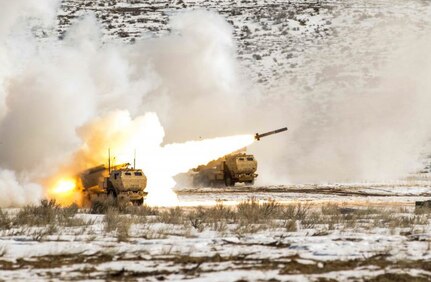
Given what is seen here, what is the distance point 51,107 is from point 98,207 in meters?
12.0

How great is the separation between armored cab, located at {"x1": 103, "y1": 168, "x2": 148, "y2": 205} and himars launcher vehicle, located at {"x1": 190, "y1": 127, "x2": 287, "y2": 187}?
1648 centimetres

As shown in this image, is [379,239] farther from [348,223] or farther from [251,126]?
[251,126]

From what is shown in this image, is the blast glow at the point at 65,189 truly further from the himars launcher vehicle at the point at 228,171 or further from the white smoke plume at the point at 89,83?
the himars launcher vehicle at the point at 228,171

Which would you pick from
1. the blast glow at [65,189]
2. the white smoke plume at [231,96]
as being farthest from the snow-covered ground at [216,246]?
the white smoke plume at [231,96]

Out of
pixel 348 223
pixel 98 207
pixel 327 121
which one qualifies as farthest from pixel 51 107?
pixel 327 121

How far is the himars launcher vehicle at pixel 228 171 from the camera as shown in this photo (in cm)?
4662

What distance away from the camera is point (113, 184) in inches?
1207

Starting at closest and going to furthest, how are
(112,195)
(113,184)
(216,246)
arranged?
(216,246), (113,184), (112,195)

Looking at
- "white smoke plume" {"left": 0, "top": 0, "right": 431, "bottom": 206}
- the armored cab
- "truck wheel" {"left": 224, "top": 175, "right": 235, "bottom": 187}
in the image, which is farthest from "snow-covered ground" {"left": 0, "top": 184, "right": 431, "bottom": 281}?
"truck wheel" {"left": 224, "top": 175, "right": 235, "bottom": 187}

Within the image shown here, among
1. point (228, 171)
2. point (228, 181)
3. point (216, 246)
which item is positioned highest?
point (228, 171)

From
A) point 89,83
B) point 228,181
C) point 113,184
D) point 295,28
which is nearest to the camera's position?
point 113,184

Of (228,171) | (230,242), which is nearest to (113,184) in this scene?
(230,242)

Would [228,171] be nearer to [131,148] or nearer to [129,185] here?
[131,148]

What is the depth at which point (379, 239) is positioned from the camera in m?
17.1
